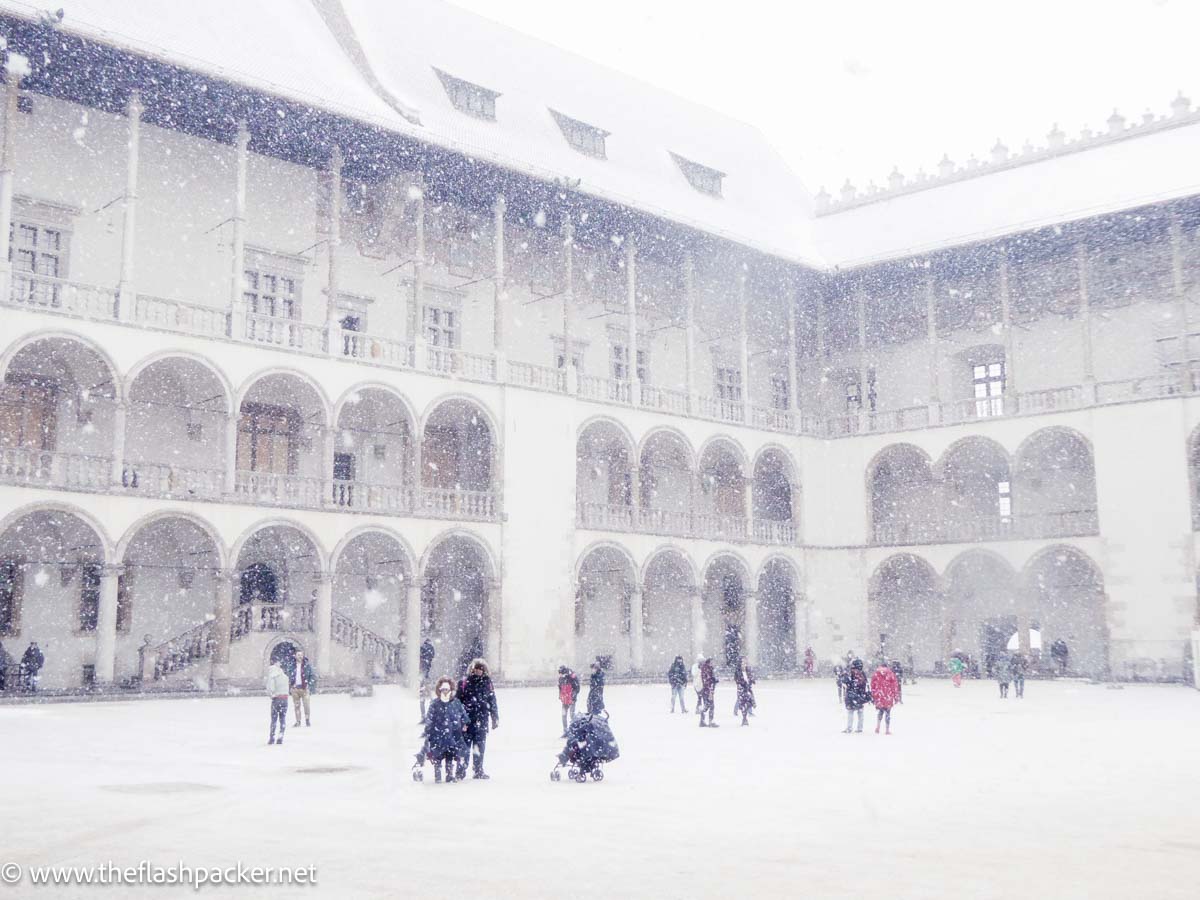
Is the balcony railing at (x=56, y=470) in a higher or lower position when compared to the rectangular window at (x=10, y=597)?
higher

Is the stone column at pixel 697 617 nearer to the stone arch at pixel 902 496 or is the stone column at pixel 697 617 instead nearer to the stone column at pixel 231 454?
the stone arch at pixel 902 496

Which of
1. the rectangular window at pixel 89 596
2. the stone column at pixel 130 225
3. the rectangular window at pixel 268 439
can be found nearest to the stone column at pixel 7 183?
the stone column at pixel 130 225

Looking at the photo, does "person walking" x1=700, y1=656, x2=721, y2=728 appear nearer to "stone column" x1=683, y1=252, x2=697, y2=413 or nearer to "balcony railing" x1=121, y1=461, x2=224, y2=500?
"balcony railing" x1=121, y1=461, x2=224, y2=500

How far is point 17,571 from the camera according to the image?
22688mm

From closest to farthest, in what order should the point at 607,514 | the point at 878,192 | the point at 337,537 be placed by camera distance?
1. the point at 337,537
2. the point at 607,514
3. the point at 878,192

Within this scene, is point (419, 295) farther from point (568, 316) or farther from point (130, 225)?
point (130, 225)

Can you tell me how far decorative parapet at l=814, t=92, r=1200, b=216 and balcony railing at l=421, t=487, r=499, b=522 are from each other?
1900cm

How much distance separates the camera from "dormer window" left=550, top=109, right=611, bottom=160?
1294 inches

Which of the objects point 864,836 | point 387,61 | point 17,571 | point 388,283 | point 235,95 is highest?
point 387,61

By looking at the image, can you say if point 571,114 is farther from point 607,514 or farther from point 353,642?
point 353,642

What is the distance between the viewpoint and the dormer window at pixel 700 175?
36.3 m

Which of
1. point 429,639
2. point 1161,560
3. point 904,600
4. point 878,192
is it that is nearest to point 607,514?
point 429,639

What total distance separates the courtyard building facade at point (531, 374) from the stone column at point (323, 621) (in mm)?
58

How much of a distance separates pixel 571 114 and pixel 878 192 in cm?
1195
